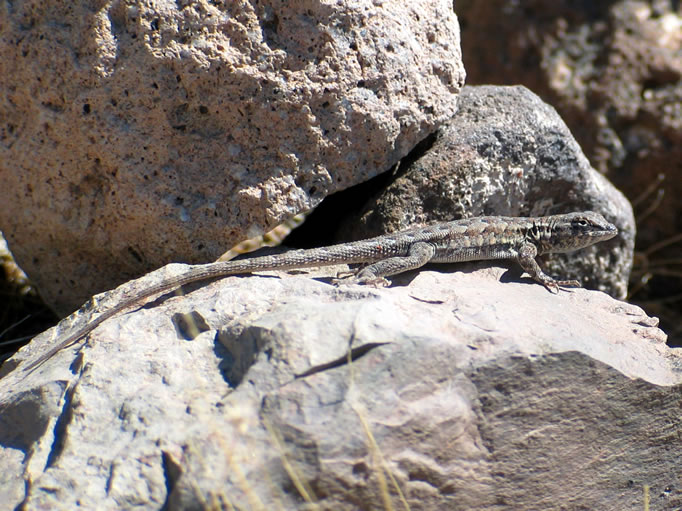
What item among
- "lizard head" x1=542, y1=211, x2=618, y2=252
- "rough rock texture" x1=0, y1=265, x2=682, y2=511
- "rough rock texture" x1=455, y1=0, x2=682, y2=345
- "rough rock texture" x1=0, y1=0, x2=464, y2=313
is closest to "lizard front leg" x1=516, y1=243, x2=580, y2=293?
"lizard head" x1=542, y1=211, x2=618, y2=252

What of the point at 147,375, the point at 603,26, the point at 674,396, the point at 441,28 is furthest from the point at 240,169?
the point at 603,26

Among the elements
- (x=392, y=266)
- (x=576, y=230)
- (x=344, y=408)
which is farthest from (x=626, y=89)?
(x=344, y=408)

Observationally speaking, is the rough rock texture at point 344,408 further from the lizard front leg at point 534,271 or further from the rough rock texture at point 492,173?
the rough rock texture at point 492,173

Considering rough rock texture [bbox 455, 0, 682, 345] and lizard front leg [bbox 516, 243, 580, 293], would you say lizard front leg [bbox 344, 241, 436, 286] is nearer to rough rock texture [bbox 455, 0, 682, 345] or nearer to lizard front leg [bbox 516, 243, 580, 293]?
lizard front leg [bbox 516, 243, 580, 293]

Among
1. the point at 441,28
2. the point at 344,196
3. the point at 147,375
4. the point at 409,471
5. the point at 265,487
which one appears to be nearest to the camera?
the point at 265,487

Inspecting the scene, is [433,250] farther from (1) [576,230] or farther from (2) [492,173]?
(1) [576,230]

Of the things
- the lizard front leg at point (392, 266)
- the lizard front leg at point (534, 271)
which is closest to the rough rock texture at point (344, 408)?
the lizard front leg at point (392, 266)

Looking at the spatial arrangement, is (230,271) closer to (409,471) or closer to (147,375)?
(147,375)
